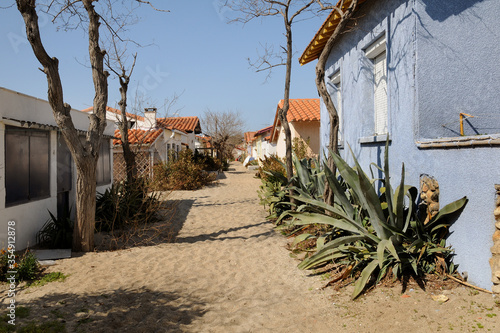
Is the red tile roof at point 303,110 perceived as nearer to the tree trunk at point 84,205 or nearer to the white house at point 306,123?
the white house at point 306,123

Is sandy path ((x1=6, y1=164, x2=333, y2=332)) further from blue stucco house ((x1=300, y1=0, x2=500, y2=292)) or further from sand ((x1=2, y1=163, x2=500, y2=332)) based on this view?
blue stucco house ((x1=300, y1=0, x2=500, y2=292))

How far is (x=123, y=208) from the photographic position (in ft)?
27.3

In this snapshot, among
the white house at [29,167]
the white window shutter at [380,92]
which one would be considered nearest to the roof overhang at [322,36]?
the white window shutter at [380,92]

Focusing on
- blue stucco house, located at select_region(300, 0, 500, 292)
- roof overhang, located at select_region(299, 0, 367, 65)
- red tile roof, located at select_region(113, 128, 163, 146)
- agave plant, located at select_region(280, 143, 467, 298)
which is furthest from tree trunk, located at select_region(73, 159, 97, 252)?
red tile roof, located at select_region(113, 128, 163, 146)

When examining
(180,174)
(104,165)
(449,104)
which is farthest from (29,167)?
(180,174)

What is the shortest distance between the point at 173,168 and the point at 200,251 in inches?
397

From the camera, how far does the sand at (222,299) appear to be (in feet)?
11.0

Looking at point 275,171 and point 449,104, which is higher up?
point 449,104

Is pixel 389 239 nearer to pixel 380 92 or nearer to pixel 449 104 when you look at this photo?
pixel 449 104

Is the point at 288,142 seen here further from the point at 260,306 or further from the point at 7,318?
the point at 7,318

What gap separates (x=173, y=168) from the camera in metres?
16.2

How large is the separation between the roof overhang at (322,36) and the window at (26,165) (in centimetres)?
575

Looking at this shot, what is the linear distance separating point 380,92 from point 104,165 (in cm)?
769

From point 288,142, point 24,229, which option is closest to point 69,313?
point 24,229
